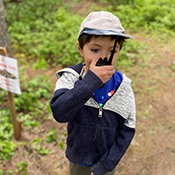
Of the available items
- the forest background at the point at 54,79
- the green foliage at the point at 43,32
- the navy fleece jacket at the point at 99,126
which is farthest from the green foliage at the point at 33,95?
the navy fleece jacket at the point at 99,126

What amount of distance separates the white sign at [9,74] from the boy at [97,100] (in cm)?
97

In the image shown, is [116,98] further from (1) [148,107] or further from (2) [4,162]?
(1) [148,107]

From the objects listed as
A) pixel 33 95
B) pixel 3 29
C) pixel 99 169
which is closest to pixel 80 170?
pixel 99 169

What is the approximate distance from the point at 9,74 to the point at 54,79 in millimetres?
1802

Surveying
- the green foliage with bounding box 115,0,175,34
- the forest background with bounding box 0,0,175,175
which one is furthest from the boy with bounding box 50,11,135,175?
the green foliage with bounding box 115,0,175,34

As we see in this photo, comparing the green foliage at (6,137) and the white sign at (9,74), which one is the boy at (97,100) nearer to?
the white sign at (9,74)

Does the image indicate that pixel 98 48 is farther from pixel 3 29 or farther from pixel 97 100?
pixel 3 29

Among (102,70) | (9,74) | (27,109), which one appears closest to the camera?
(102,70)

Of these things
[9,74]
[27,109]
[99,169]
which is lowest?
[27,109]

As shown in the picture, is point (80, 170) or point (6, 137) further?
point (6, 137)

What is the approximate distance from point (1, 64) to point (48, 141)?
135 cm

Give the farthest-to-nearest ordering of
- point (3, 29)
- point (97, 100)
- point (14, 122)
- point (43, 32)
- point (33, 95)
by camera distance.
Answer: point (43, 32)
point (33, 95)
point (3, 29)
point (14, 122)
point (97, 100)

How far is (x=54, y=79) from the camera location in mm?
3949

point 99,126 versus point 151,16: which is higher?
point 99,126
